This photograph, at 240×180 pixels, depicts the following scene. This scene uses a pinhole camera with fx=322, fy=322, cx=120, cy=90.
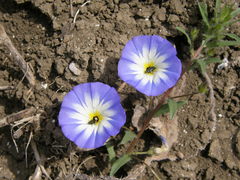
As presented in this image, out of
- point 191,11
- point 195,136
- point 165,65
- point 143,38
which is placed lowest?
point 195,136

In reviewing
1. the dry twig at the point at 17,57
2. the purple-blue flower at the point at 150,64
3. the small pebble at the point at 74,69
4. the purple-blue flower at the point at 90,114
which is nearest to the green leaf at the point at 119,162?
the purple-blue flower at the point at 90,114

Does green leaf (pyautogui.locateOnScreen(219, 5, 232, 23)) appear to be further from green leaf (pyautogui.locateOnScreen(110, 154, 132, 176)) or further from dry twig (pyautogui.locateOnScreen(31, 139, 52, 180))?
dry twig (pyautogui.locateOnScreen(31, 139, 52, 180))

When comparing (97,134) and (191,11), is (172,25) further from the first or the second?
(97,134)

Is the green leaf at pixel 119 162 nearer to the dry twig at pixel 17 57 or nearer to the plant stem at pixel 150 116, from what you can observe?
the plant stem at pixel 150 116

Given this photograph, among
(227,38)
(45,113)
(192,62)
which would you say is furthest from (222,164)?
(45,113)

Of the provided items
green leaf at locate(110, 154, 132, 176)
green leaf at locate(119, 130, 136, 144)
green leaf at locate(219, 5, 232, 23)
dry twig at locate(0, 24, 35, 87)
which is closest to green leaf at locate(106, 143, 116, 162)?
green leaf at locate(110, 154, 132, 176)

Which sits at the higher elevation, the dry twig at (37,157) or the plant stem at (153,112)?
the plant stem at (153,112)
